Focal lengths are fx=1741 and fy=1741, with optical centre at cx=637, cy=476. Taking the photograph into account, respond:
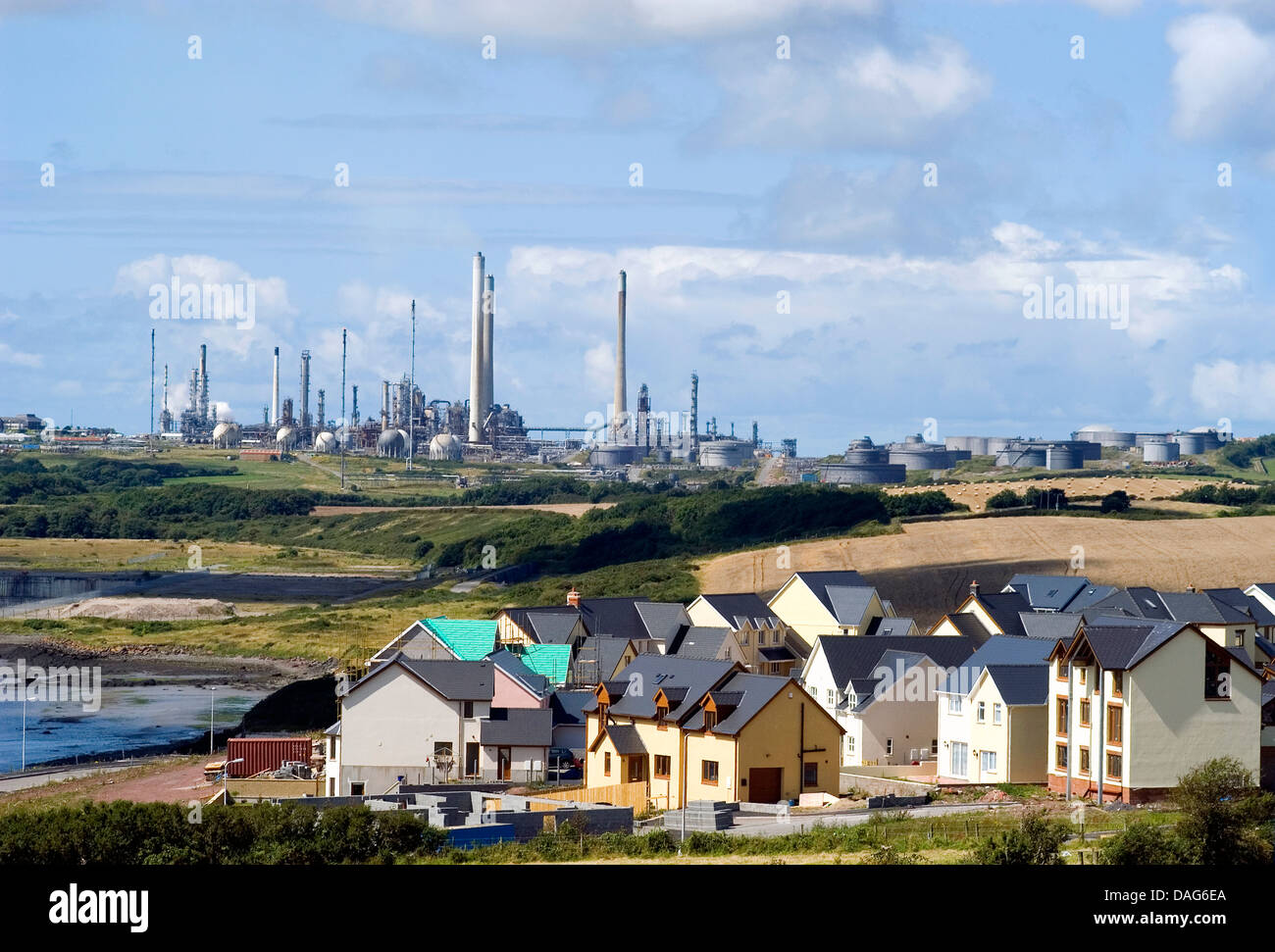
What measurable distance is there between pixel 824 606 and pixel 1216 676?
2350cm

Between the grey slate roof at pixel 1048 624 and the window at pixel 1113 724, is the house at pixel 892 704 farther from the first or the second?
the window at pixel 1113 724

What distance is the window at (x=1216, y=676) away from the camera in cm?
3884

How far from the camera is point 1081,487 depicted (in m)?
148

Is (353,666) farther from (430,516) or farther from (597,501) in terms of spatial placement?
(597,501)

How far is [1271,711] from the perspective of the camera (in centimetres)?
4122

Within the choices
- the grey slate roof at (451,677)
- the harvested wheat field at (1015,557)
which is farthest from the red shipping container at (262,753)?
the harvested wheat field at (1015,557)

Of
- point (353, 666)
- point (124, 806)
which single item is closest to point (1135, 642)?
point (124, 806)

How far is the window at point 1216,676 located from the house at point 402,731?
1845 centimetres

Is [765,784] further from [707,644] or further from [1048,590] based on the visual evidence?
[1048,590]

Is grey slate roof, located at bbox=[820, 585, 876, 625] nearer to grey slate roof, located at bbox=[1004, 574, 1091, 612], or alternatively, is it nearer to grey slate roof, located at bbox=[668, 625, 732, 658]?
grey slate roof, located at bbox=[668, 625, 732, 658]

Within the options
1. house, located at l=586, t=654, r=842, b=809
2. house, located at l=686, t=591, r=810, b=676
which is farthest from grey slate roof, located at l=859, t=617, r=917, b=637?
house, located at l=586, t=654, r=842, b=809

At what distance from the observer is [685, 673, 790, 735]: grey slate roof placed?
39875 millimetres

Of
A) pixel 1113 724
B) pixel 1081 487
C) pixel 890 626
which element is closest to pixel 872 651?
pixel 890 626
